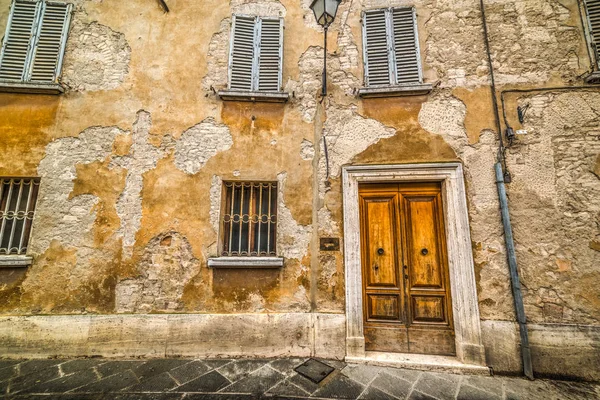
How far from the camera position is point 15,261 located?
398 cm

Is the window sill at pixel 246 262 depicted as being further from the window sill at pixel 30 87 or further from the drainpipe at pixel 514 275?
the window sill at pixel 30 87

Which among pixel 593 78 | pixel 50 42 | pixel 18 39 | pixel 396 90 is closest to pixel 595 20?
pixel 593 78

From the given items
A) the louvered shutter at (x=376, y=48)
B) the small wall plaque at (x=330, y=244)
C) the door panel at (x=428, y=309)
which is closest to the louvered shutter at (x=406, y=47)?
the louvered shutter at (x=376, y=48)

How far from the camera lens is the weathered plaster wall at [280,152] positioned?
390 cm

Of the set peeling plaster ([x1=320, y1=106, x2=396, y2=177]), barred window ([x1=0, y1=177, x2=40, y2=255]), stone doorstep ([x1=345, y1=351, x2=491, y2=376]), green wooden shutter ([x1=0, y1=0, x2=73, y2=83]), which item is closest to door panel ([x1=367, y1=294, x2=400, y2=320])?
stone doorstep ([x1=345, y1=351, x2=491, y2=376])

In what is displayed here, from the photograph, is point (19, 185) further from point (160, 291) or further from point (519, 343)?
point (519, 343)

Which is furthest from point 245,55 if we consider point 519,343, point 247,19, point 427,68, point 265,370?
point 519,343

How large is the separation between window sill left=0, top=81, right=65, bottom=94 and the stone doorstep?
21.1 ft

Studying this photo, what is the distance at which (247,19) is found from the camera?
16.2 feet

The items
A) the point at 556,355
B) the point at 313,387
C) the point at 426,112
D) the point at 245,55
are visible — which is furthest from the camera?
the point at 245,55

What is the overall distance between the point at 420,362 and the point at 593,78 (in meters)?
4.99

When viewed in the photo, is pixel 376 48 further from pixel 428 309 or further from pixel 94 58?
pixel 94 58

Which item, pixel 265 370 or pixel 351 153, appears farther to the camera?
pixel 351 153

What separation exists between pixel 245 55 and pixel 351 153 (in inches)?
106
